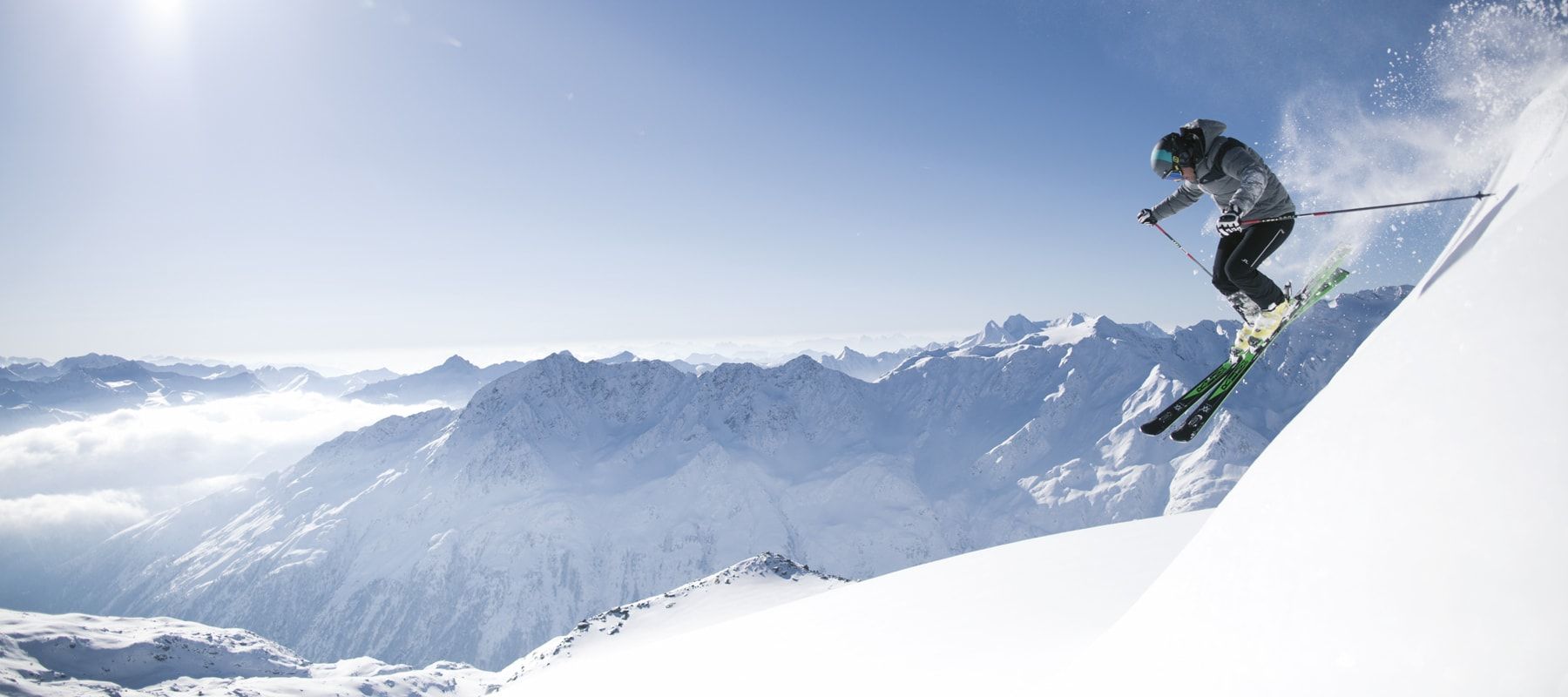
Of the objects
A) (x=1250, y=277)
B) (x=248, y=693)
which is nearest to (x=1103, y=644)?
(x=1250, y=277)

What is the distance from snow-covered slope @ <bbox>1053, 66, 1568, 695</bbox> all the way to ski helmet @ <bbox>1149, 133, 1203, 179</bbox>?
5.81 metres

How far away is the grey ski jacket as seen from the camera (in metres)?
9.24

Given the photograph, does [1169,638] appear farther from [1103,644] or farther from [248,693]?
[248,693]

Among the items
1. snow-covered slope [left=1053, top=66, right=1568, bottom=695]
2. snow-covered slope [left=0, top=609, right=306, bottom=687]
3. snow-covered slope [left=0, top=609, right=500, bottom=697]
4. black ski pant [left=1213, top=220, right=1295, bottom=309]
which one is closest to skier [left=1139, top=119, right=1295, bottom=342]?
black ski pant [left=1213, top=220, right=1295, bottom=309]

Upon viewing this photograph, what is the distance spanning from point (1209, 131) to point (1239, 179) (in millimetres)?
887

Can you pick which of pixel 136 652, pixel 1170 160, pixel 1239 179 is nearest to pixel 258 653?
pixel 136 652

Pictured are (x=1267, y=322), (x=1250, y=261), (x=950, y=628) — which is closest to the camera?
(x=950, y=628)

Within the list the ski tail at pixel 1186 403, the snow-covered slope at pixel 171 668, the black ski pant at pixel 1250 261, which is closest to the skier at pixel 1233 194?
the black ski pant at pixel 1250 261

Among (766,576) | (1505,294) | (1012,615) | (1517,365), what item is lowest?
(766,576)

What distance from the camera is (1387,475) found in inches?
107

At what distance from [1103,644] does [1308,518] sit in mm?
1838

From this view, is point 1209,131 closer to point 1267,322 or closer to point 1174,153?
point 1174,153

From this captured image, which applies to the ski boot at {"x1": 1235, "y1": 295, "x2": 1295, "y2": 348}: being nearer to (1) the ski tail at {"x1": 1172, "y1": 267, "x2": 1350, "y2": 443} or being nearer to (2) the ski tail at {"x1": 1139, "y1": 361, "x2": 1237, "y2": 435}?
(1) the ski tail at {"x1": 1172, "y1": 267, "x2": 1350, "y2": 443}

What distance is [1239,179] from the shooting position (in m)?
9.30
